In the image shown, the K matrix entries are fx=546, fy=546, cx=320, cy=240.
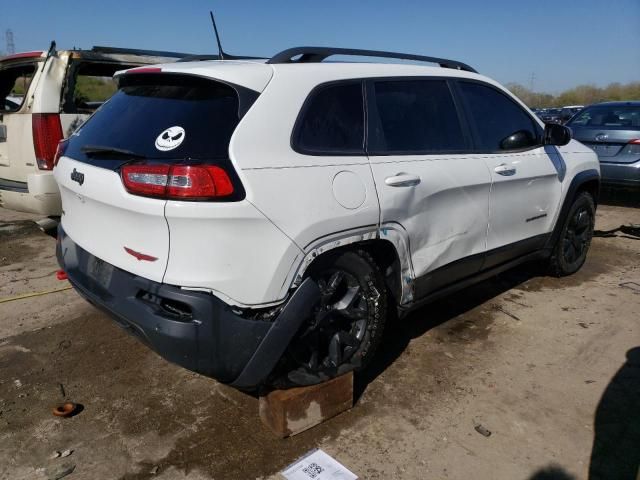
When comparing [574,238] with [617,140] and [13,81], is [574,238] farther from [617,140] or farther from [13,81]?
[13,81]

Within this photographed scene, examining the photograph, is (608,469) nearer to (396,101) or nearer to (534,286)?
(396,101)

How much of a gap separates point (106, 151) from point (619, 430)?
2956 mm

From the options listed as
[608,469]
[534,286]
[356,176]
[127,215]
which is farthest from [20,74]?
[608,469]

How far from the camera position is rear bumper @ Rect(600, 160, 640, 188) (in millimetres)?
7895

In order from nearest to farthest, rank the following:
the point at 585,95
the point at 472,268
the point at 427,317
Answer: the point at 472,268 < the point at 427,317 < the point at 585,95

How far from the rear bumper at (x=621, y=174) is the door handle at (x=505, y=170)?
16.7 feet

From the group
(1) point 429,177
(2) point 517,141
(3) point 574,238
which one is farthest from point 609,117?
(1) point 429,177

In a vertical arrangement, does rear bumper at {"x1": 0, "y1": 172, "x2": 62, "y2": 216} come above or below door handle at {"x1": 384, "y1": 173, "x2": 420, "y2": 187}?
below

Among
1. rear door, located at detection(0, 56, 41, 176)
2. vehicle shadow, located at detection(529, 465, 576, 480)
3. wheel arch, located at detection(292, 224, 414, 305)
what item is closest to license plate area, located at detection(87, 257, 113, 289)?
wheel arch, located at detection(292, 224, 414, 305)

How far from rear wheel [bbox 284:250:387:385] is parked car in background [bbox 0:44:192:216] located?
10.5 ft

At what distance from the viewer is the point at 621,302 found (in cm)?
462

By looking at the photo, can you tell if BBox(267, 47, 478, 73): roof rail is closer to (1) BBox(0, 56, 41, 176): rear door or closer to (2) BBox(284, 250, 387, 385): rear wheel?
(2) BBox(284, 250, 387, 385): rear wheel

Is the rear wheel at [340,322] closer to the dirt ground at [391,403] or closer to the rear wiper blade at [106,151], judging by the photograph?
the dirt ground at [391,403]

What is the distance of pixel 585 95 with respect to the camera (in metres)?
58.4
